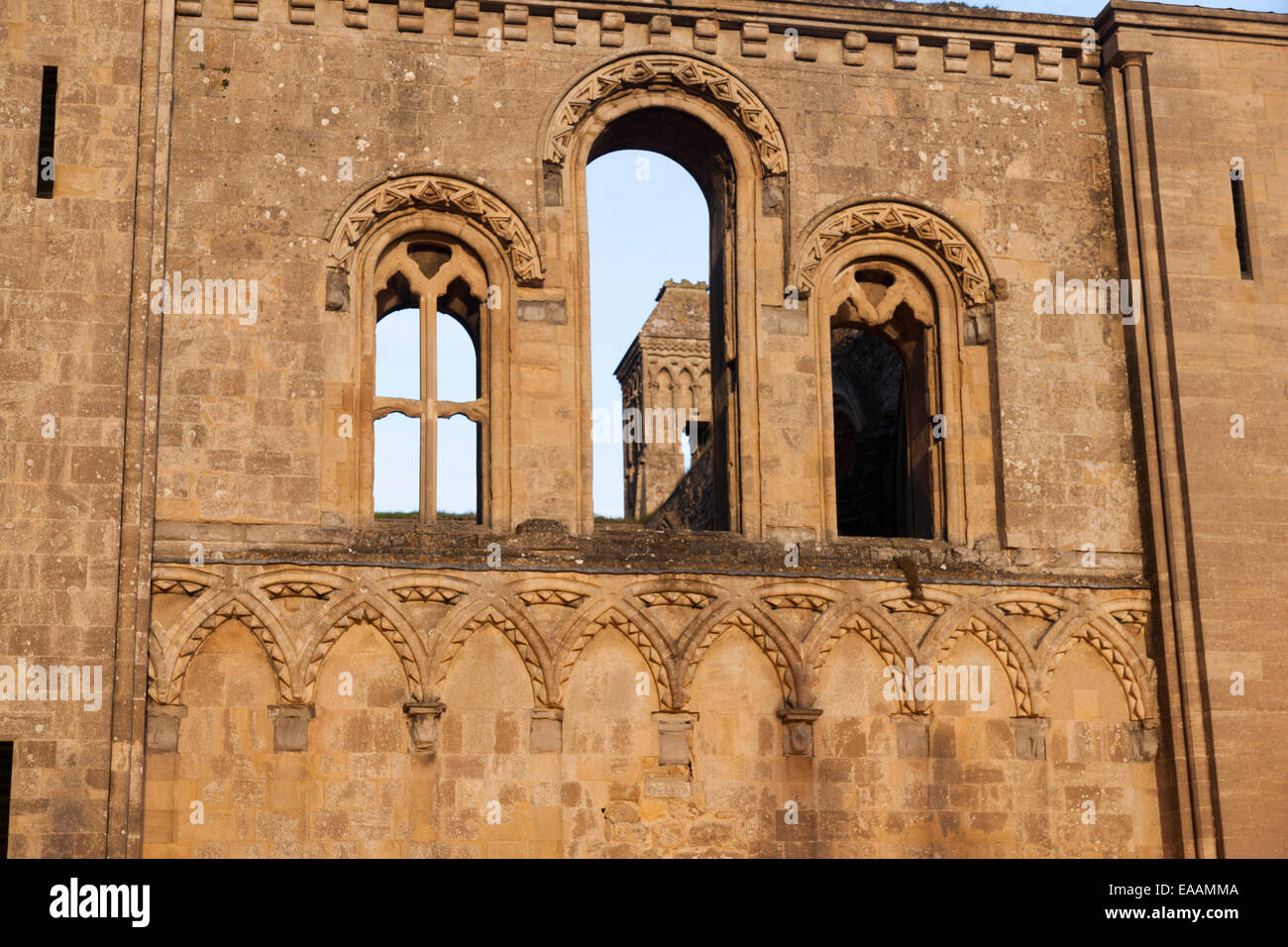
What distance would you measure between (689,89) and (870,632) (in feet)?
15.2

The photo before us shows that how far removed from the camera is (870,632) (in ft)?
47.7

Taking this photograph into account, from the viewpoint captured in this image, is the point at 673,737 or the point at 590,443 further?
the point at 590,443

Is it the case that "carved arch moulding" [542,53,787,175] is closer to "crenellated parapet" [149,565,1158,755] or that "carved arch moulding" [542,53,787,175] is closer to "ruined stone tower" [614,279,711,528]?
"crenellated parapet" [149,565,1158,755]

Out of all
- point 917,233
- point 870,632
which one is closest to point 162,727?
point 870,632

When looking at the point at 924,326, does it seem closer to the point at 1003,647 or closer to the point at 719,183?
the point at 719,183

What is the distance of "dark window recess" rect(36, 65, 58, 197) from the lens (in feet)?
45.6

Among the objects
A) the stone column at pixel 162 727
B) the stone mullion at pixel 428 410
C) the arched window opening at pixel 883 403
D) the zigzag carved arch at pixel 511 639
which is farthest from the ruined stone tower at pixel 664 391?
the stone column at pixel 162 727

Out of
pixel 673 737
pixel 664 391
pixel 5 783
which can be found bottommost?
pixel 5 783

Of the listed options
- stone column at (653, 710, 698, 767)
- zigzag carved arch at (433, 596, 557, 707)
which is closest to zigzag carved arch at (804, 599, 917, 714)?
stone column at (653, 710, 698, 767)

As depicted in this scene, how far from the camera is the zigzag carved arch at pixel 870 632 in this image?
14.4m

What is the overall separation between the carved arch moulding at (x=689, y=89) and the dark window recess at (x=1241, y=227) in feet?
12.5
